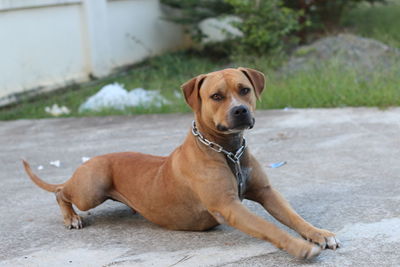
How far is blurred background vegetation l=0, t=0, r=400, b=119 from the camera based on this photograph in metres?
8.61

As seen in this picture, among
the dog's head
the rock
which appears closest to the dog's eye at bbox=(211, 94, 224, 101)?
the dog's head

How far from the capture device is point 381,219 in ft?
14.9

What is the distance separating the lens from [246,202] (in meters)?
5.25

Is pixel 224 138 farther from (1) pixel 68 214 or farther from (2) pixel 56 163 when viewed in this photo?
(2) pixel 56 163

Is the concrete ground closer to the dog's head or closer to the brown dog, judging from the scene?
the brown dog

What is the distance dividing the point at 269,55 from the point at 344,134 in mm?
5094

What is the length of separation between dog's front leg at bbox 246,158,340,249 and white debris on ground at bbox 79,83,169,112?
5.00 meters

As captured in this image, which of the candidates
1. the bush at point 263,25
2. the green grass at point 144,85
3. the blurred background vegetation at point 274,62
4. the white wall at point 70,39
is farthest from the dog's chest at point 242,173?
the bush at point 263,25

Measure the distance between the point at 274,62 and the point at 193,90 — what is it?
22.8ft

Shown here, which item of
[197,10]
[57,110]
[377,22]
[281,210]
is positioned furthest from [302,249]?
[377,22]

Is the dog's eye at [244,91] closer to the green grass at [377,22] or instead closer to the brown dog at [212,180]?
the brown dog at [212,180]

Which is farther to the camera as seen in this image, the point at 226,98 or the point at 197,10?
the point at 197,10

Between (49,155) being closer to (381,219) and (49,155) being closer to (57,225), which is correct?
(57,225)

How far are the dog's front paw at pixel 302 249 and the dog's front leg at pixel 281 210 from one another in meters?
0.18
